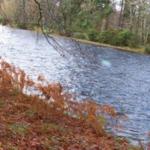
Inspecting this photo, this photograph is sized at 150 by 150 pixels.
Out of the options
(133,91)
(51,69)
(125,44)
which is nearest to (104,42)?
(125,44)

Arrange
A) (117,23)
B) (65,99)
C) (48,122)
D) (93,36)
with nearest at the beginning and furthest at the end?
(48,122) < (65,99) < (93,36) < (117,23)

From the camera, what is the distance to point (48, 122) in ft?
39.4

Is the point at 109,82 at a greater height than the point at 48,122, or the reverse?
the point at 48,122

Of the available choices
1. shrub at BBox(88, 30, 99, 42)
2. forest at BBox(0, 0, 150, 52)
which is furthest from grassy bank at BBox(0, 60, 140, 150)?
shrub at BBox(88, 30, 99, 42)

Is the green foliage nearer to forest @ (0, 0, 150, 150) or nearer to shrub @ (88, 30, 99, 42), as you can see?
shrub @ (88, 30, 99, 42)

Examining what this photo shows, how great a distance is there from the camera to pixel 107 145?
11.0 meters

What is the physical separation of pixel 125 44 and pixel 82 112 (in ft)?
171

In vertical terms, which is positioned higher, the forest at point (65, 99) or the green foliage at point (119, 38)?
the forest at point (65, 99)

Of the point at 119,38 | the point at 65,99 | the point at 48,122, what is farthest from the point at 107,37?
the point at 48,122

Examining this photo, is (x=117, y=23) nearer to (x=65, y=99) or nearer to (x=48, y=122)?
(x=65, y=99)

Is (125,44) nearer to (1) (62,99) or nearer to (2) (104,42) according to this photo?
(2) (104,42)

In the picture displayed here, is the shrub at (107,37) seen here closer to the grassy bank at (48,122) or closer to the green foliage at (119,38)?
the green foliage at (119,38)

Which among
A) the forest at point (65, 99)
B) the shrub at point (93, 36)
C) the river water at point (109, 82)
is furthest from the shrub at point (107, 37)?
the forest at point (65, 99)

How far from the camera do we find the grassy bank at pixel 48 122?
9.52 m
